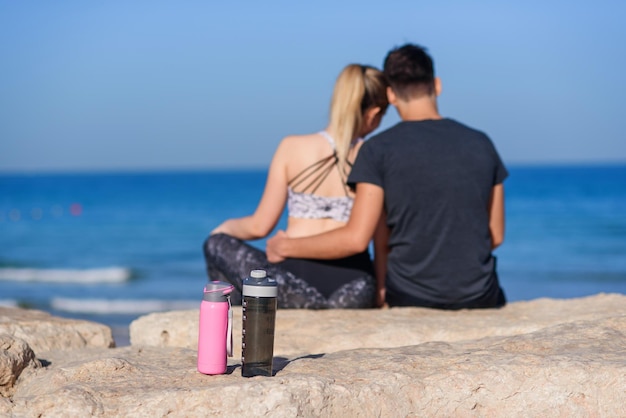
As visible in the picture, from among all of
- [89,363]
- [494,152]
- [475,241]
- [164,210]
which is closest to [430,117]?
[494,152]

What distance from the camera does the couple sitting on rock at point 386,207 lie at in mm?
4305

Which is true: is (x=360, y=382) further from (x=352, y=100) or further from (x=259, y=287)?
(x=352, y=100)

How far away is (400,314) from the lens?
4270 millimetres

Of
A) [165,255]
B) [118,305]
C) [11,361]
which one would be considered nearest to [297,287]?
[11,361]

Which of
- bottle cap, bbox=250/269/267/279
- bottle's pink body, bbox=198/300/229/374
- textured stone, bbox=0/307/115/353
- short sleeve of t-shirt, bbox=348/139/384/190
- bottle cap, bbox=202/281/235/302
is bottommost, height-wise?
textured stone, bbox=0/307/115/353

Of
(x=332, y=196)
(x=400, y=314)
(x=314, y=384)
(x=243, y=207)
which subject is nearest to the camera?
(x=314, y=384)

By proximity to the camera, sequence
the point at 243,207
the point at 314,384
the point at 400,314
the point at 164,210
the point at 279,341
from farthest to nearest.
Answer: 1. the point at 243,207
2. the point at 164,210
3. the point at 400,314
4. the point at 279,341
5. the point at 314,384

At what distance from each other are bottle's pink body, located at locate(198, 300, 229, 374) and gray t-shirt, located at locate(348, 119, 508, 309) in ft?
5.95

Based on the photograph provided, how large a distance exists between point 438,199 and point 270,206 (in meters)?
1.10

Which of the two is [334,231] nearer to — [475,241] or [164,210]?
[475,241]

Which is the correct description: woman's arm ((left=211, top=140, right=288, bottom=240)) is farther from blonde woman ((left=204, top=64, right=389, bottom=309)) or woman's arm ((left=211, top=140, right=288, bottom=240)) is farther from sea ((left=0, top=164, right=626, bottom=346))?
sea ((left=0, top=164, right=626, bottom=346))

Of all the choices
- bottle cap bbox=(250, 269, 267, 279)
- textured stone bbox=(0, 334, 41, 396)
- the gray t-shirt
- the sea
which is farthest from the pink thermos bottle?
the sea

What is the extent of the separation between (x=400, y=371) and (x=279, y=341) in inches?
46.0

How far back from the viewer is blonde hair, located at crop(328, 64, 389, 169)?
466 cm
